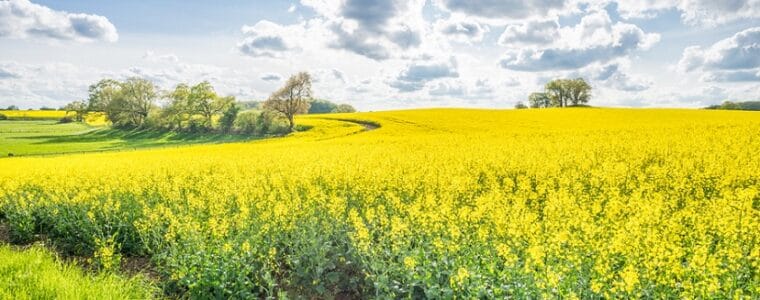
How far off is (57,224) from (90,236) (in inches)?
78.8

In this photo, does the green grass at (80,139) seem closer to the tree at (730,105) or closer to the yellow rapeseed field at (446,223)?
the yellow rapeseed field at (446,223)

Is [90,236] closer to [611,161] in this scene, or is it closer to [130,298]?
[130,298]

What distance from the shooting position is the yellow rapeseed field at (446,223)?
237 inches

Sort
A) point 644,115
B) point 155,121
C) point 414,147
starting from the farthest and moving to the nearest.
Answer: point 155,121 < point 644,115 < point 414,147

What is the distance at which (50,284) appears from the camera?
6.71m

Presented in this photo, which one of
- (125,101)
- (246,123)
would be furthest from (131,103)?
(246,123)

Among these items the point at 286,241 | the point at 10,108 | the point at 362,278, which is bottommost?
the point at 362,278

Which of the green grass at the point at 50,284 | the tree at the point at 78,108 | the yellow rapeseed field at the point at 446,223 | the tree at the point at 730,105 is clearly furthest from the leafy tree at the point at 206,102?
the tree at the point at 730,105

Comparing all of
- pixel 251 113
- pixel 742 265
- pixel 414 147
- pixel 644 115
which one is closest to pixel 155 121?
pixel 251 113

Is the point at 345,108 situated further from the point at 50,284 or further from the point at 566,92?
the point at 50,284

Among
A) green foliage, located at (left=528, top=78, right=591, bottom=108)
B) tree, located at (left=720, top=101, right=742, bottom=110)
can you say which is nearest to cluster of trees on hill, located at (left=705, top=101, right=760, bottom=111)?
tree, located at (left=720, top=101, right=742, bottom=110)

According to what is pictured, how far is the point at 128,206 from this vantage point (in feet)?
39.2

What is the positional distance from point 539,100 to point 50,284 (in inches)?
4482

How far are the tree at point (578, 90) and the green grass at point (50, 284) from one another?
108 m
